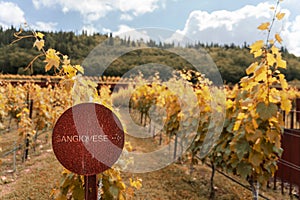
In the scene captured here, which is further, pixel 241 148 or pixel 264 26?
pixel 241 148

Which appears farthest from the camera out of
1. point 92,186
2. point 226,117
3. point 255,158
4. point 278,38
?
point 226,117

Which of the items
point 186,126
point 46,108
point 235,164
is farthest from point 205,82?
point 46,108

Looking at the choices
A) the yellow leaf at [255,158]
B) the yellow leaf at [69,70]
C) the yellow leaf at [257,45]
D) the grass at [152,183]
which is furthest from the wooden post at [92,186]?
the grass at [152,183]

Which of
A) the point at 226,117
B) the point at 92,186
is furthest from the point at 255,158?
the point at 92,186

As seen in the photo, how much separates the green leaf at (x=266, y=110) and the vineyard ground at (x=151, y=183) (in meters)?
2.19

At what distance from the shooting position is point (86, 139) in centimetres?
146

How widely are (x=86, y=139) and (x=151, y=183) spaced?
351cm

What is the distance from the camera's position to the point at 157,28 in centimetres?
219

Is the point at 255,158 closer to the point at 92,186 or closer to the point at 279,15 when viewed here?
the point at 279,15

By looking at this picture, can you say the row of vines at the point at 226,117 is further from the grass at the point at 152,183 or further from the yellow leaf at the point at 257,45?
the grass at the point at 152,183

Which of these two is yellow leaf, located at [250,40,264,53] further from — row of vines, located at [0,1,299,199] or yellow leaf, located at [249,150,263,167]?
yellow leaf, located at [249,150,263,167]

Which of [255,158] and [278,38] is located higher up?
[278,38]

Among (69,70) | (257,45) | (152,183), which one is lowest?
(152,183)

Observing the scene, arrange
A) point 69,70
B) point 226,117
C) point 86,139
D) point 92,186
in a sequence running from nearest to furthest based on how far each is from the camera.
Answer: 1. point 86,139
2. point 92,186
3. point 69,70
4. point 226,117
